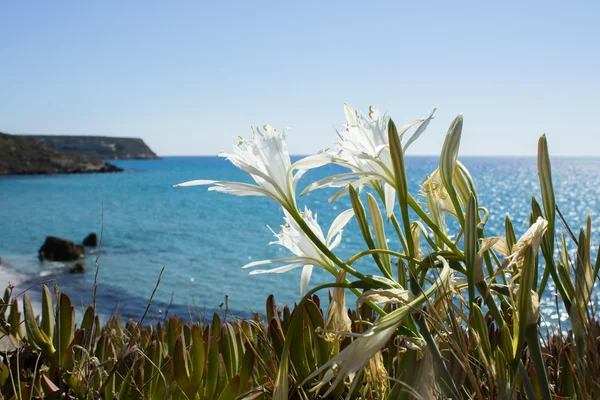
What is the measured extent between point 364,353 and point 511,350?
Result: 10.2 inches

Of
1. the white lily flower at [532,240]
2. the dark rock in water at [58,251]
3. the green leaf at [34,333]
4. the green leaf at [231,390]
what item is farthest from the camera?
the dark rock in water at [58,251]

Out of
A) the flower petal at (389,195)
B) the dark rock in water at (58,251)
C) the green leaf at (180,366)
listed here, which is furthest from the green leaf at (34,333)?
the dark rock in water at (58,251)

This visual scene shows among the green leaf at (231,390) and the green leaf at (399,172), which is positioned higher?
the green leaf at (399,172)

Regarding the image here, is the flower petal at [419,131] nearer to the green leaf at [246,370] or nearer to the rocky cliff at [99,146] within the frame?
the green leaf at [246,370]

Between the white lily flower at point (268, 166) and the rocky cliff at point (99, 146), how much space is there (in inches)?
3456

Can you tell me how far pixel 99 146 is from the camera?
10250 cm

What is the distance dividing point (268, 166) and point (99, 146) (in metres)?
108

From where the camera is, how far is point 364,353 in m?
0.86

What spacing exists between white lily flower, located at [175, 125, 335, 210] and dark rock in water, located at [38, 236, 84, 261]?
1738cm

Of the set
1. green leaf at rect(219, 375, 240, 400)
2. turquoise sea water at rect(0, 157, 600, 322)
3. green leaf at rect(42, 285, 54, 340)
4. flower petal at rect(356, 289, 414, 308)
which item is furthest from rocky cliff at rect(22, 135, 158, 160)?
flower petal at rect(356, 289, 414, 308)

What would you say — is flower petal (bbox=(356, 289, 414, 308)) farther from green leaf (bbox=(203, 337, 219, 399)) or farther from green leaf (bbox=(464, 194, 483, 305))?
green leaf (bbox=(203, 337, 219, 399))

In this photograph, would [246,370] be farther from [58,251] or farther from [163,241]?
[163,241]

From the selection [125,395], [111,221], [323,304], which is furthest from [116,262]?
[125,395]

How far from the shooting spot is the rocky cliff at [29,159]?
198ft
